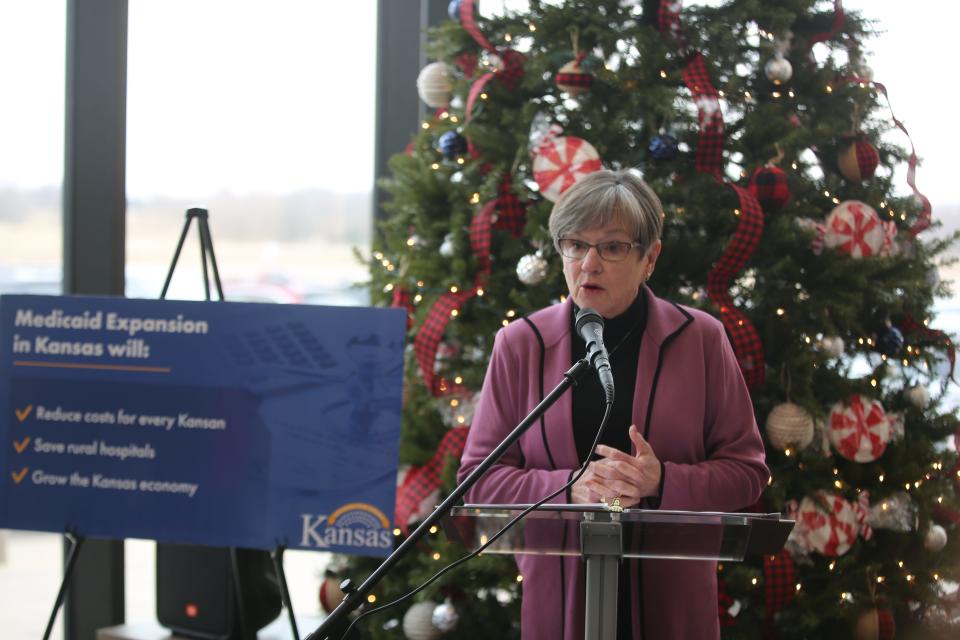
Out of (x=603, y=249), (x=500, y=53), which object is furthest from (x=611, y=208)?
(x=500, y=53)

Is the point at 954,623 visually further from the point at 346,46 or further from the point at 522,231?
the point at 346,46

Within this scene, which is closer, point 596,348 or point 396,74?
point 596,348

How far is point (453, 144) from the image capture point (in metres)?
3.09

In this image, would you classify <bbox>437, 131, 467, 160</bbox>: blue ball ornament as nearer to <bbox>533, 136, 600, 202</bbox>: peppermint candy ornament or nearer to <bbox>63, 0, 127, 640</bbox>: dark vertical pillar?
<bbox>533, 136, 600, 202</bbox>: peppermint candy ornament

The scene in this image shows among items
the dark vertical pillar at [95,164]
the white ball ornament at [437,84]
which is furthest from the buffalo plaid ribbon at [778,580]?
the dark vertical pillar at [95,164]

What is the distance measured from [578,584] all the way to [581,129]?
5.05 feet

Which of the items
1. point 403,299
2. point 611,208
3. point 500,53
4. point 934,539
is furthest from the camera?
point 403,299

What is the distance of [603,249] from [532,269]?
0.96m

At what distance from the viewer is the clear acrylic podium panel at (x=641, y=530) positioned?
4.69 ft

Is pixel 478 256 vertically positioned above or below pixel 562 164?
below

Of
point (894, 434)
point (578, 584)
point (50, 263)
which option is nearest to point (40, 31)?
point (50, 263)

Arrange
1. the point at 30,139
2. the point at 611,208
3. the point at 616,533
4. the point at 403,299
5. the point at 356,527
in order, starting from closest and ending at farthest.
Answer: the point at 616,533 < the point at 611,208 < the point at 356,527 < the point at 403,299 < the point at 30,139

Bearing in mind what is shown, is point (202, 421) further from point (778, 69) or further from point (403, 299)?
point (778, 69)

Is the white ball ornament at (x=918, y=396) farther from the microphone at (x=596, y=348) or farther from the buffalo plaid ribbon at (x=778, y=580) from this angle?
the microphone at (x=596, y=348)
